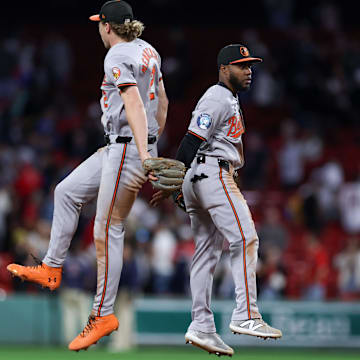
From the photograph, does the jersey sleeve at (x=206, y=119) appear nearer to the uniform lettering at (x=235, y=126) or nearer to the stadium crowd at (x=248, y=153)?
the uniform lettering at (x=235, y=126)

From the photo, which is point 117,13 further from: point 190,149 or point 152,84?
point 190,149

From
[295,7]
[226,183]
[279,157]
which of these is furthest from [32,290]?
[295,7]

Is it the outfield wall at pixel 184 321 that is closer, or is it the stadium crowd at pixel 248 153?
the outfield wall at pixel 184 321

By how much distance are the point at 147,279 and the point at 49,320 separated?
1781mm

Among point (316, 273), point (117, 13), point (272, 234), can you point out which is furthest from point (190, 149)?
point (272, 234)

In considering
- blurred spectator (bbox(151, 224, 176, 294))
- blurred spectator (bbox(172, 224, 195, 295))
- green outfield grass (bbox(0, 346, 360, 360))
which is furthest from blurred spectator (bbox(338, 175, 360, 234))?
blurred spectator (bbox(151, 224, 176, 294))

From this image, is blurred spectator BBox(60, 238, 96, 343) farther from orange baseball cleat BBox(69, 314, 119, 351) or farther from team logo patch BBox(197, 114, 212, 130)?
team logo patch BBox(197, 114, 212, 130)

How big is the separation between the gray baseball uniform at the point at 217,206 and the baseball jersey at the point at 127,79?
1.22ft

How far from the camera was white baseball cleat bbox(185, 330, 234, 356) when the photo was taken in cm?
726

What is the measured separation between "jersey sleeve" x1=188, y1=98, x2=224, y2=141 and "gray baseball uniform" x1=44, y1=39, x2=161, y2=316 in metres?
0.33

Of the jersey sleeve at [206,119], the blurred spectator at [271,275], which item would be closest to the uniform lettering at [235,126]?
the jersey sleeve at [206,119]

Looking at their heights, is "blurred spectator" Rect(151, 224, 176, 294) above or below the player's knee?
below

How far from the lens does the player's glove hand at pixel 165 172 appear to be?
6566mm

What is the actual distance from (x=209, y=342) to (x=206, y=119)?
181cm
